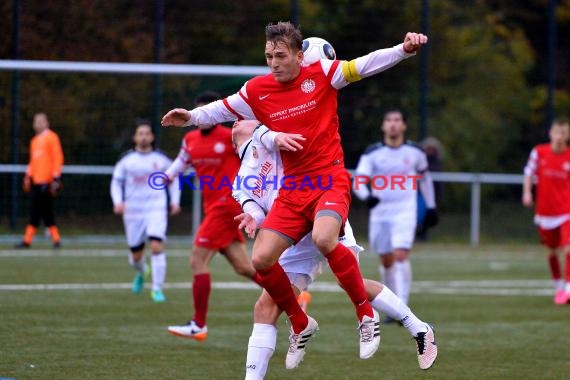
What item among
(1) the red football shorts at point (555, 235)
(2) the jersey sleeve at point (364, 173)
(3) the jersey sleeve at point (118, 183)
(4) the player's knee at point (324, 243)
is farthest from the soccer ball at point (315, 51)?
(1) the red football shorts at point (555, 235)

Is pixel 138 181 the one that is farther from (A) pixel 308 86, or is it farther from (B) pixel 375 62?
(B) pixel 375 62

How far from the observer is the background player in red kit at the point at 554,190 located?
14781 mm

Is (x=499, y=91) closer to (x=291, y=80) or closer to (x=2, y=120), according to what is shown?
(x=2, y=120)

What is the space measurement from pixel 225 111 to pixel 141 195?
6.39 metres

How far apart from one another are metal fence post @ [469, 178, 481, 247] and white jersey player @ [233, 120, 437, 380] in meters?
16.0

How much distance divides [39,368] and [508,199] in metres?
17.1

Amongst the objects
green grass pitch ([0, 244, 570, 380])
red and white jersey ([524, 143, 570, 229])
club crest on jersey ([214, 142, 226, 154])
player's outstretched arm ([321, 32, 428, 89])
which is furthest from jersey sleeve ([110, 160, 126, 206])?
player's outstretched arm ([321, 32, 428, 89])

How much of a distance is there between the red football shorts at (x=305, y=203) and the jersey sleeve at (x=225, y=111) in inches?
25.9

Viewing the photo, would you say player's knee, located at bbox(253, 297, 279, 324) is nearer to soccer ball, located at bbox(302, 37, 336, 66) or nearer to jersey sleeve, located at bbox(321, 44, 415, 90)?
jersey sleeve, located at bbox(321, 44, 415, 90)

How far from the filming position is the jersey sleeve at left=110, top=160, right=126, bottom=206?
13.9m

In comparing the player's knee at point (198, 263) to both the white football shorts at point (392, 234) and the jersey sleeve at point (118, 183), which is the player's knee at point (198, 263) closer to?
the white football shorts at point (392, 234)

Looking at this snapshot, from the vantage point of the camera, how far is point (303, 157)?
763cm

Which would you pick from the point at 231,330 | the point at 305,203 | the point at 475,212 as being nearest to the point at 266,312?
the point at 305,203

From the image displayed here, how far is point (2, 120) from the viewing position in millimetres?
20188
